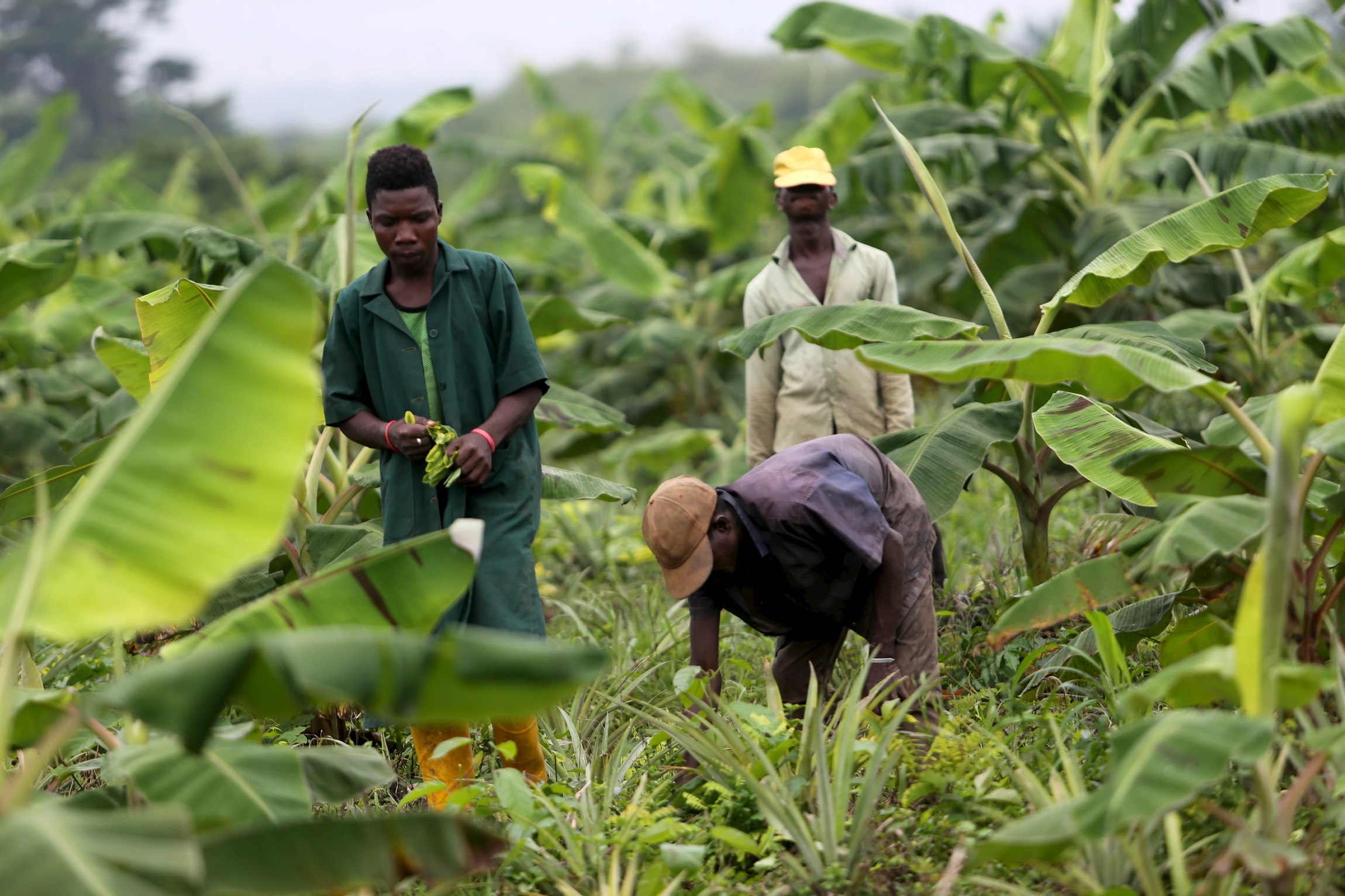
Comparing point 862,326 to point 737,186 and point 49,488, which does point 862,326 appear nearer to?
point 49,488

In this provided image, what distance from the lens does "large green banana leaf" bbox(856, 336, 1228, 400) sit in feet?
9.71

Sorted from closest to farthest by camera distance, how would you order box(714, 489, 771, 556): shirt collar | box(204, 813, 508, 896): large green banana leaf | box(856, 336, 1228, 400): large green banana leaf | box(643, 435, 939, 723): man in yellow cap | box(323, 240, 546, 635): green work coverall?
box(204, 813, 508, 896): large green banana leaf
box(856, 336, 1228, 400): large green banana leaf
box(643, 435, 939, 723): man in yellow cap
box(714, 489, 771, 556): shirt collar
box(323, 240, 546, 635): green work coverall

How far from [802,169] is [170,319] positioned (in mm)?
2489

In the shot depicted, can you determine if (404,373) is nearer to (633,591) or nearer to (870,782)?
(870,782)

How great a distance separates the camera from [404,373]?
11.7 ft

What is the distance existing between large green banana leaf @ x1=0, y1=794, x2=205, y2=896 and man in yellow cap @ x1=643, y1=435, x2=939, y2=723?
155cm

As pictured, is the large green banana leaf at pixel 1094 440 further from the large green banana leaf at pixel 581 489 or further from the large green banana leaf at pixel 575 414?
the large green banana leaf at pixel 575 414

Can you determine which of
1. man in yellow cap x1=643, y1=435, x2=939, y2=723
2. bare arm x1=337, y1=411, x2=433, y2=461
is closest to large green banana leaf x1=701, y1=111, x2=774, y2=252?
man in yellow cap x1=643, y1=435, x2=939, y2=723

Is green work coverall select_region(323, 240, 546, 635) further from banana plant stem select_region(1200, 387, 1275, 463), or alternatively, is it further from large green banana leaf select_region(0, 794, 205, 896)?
banana plant stem select_region(1200, 387, 1275, 463)

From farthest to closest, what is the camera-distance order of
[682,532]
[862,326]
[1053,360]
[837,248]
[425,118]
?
1. [425,118]
2. [837,248]
3. [862,326]
4. [682,532]
5. [1053,360]

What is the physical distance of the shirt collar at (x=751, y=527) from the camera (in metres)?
3.45

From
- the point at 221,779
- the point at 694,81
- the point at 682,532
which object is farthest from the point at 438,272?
the point at 694,81

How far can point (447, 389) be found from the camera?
357cm

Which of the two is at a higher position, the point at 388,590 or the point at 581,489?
the point at 388,590
